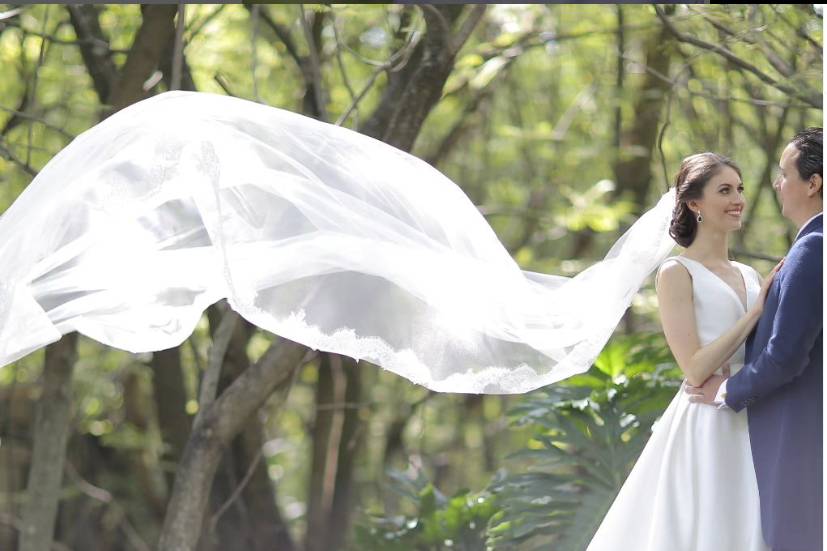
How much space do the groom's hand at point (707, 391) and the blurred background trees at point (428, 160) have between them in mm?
1537

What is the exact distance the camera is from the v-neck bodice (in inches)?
110

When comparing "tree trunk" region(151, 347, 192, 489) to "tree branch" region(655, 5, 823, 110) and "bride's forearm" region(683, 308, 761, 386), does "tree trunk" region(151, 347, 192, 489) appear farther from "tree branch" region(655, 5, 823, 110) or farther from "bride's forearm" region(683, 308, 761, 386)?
"bride's forearm" region(683, 308, 761, 386)

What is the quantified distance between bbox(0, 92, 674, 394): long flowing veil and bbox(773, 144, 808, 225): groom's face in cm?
38

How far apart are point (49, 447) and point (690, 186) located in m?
3.25

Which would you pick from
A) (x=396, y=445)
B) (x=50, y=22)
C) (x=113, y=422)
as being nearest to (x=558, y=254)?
(x=396, y=445)

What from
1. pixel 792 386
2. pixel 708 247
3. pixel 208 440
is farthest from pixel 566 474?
pixel 792 386

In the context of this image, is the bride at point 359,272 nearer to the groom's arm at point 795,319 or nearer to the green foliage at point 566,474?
the groom's arm at point 795,319

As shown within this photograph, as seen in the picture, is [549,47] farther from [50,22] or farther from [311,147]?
[311,147]

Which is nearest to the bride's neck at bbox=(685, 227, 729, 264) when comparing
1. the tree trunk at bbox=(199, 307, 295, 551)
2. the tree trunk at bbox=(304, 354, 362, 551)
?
the tree trunk at bbox=(199, 307, 295, 551)

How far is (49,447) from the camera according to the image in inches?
194

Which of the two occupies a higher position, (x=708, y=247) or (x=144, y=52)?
(x=144, y=52)

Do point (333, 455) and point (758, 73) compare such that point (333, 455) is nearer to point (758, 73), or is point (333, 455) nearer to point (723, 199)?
point (758, 73)

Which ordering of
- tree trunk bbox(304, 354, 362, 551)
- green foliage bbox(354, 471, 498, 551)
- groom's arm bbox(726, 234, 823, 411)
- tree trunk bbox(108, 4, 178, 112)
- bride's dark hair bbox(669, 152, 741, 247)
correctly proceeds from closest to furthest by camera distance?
groom's arm bbox(726, 234, 823, 411), bride's dark hair bbox(669, 152, 741, 247), green foliage bbox(354, 471, 498, 551), tree trunk bbox(108, 4, 178, 112), tree trunk bbox(304, 354, 362, 551)

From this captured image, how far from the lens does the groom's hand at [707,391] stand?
9.11 feet
